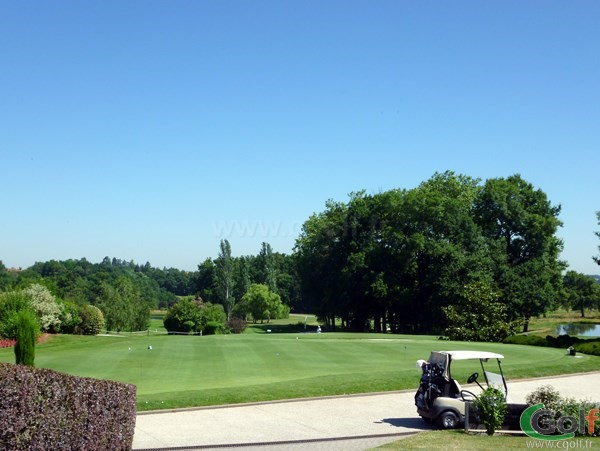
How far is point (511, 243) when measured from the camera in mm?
73000

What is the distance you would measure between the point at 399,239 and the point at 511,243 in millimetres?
13264

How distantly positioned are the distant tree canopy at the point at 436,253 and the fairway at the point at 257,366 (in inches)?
1216

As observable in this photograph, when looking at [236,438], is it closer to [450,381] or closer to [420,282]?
[450,381]

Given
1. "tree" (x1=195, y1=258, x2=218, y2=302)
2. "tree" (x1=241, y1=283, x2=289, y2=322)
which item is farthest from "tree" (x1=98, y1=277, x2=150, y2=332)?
"tree" (x1=195, y1=258, x2=218, y2=302)

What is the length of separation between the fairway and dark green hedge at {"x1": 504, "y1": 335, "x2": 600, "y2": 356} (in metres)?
2.19

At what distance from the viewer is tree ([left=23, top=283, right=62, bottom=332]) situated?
54906 mm

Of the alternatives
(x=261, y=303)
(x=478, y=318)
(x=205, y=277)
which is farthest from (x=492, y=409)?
(x=205, y=277)

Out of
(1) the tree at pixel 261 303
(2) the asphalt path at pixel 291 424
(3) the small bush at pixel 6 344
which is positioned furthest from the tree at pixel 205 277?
(2) the asphalt path at pixel 291 424

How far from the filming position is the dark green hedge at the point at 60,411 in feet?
33.2

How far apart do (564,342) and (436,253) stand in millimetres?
27265

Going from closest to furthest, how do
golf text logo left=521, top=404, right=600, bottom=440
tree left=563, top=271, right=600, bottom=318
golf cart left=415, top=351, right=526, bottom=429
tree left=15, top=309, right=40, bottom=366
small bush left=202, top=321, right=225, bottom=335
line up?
1. golf text logo left=521, top=404, right=600, bottom=440
2. golf cart left=415, top=351, right=526, bottom=429
3. tree left=15, top=309, right=40, bottom=366
4. small bush left=202, top=321, right=225, bottom=335
5. tree left=563, top=271, right=600, bottom=318

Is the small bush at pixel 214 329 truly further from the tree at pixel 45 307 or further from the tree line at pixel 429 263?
the tree at pixel 45 307

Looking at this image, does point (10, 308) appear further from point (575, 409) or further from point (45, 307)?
point (575, 409)

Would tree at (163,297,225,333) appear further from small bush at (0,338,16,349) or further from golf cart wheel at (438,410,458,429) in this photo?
golf cart wheel at (438,410,458,429)
